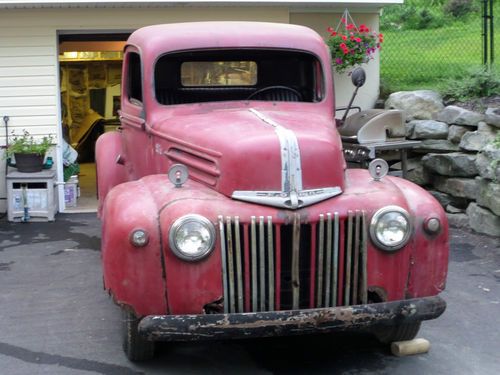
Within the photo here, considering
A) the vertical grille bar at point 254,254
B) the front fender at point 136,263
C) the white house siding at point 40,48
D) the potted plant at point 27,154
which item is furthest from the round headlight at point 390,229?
the white house siding at point 40,48

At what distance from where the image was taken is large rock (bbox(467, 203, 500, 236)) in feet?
25.1

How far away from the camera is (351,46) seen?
9.27m

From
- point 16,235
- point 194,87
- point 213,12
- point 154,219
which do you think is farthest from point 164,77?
point 213,12

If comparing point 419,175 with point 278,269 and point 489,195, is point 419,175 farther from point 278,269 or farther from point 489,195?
point 278,269

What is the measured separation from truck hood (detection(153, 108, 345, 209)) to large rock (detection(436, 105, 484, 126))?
416 cm

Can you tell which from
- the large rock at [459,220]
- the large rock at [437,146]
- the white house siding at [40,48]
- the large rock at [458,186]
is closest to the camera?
the large rock at [458,186]

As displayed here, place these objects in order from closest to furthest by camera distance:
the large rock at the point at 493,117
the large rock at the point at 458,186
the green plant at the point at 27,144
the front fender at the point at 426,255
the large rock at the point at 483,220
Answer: the front fender at the point at 426,255 < the large rock at the point at 483,220 < the large rock at the point at 493,117 < the large rock at the point at 458,186 < the green plant at the point at 27,144

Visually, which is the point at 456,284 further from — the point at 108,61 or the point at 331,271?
the point at 108,61

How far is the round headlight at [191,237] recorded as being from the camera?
384 cm

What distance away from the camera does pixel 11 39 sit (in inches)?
368

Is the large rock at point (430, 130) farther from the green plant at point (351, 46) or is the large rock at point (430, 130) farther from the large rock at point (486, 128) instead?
the green plant at point (351, 46)

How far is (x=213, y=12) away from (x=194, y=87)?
424cm

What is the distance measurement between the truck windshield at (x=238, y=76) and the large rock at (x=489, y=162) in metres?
2.79

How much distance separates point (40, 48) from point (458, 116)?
17.5 feet
